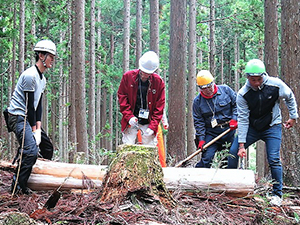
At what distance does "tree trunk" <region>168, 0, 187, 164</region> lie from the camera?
11711 millimetres

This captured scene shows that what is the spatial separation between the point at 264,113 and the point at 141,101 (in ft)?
7.40

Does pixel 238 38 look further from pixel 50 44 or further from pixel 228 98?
pixel 50 44

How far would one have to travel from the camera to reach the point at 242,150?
5.72 meters

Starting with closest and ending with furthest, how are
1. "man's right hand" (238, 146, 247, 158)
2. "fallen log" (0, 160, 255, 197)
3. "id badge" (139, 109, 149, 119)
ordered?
1. "fallen log" (0, 160, 255, 197)
2. "man's right hand" (238, 146, 247, 158)
3. "id badge" (139, 109, 149, 119)

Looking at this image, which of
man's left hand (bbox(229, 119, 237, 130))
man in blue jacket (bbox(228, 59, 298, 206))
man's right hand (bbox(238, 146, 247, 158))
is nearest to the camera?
man in blue jacket (bbox(228, 59, 298, 206))

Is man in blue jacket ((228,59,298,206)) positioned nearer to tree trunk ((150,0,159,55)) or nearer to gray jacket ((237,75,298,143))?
gray jacket ((237,75,298,143))

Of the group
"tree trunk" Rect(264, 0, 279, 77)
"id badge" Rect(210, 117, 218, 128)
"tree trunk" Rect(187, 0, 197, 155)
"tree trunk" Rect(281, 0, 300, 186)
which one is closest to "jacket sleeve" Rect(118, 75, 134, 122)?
"id badge" Rect(210, 117, 218, 128)

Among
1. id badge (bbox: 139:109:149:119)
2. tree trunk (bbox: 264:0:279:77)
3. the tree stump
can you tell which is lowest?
the tree stump

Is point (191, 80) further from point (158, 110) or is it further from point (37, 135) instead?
point (37, 135)

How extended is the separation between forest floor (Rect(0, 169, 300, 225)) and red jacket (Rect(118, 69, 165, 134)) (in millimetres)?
2134

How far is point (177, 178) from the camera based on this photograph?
5.04 meters

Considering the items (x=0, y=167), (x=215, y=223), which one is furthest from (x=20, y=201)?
(x=215, y=223)

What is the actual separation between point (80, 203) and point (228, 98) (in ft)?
12.5

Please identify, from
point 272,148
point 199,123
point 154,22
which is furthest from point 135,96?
point 154,22
